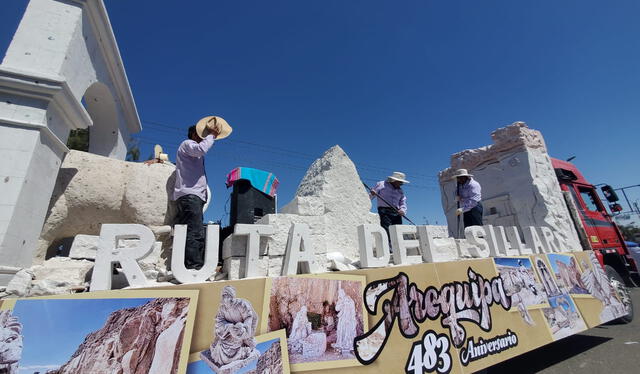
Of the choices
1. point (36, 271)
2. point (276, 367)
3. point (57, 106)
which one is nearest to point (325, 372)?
point (276, 367)

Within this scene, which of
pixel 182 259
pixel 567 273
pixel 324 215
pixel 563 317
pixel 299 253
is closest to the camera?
pixel 182 259

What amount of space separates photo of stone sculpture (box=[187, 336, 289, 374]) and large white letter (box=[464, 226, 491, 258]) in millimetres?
3418

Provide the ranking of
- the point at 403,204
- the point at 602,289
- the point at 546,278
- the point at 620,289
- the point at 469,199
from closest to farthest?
1. the point at 546,278
2. the point at 403,204
3. the point at 602,289
4. the point at 469,199
5. the point at 620,289

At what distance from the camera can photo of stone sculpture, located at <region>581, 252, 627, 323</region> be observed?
513 centimetres

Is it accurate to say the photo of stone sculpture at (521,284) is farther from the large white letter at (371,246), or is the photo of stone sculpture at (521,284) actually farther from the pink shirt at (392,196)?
the large white letter at (371,246)

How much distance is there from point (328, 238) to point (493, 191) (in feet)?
18.9

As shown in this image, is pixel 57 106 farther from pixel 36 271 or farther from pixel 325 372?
pixel 325 372

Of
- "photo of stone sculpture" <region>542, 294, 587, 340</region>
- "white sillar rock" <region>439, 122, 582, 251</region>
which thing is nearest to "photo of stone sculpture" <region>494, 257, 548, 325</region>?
"photo of stone sculpture" <region>542, 294, 587, 340</region>

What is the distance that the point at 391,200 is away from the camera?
16.9 ft

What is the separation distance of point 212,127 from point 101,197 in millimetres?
1363

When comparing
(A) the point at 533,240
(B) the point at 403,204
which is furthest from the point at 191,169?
(A) the point at 533,240

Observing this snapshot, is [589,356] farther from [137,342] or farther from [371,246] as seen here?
[137,342]

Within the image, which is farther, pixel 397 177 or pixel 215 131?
pixel 397 177

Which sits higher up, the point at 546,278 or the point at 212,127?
the point at 212,127
